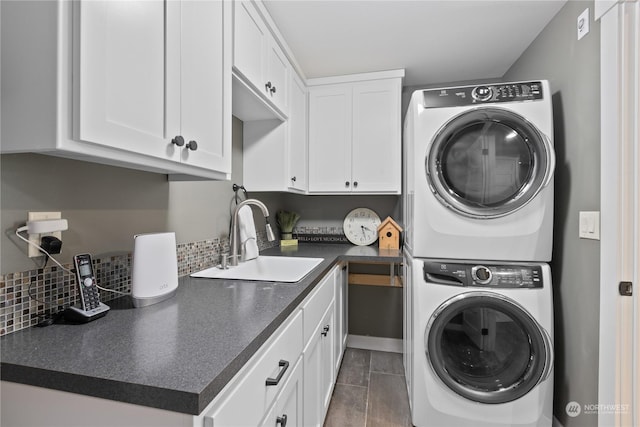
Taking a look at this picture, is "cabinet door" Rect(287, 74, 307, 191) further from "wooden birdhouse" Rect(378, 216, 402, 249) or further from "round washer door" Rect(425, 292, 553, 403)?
"round washer door" Rect(425, 292, 553, 403)

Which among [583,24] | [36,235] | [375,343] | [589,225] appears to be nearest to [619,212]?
[589,225]

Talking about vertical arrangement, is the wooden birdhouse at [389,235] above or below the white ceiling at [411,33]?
below

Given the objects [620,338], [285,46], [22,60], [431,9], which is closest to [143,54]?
[22,60]

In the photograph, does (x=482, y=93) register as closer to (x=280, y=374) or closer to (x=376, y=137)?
(x=376, y=137)

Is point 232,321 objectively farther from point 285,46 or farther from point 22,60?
point 285,46

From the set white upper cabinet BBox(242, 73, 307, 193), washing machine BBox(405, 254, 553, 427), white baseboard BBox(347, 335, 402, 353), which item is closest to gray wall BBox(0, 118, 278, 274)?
white upper cabinet BBox(242, 73, 307, 193)

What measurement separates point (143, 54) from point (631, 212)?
→ 1.94 m

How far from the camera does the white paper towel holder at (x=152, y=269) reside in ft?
3.14

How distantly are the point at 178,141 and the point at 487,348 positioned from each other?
1.80 m

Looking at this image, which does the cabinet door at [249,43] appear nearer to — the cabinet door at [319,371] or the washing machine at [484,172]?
the washing machine at [484,172]

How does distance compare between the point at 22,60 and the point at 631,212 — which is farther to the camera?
the point at 631,212

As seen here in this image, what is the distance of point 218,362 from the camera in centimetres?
60

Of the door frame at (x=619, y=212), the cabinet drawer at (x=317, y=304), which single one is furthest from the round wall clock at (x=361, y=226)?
the door frame at (x=619, y=212)

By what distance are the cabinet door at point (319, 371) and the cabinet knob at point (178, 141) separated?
93 cm
